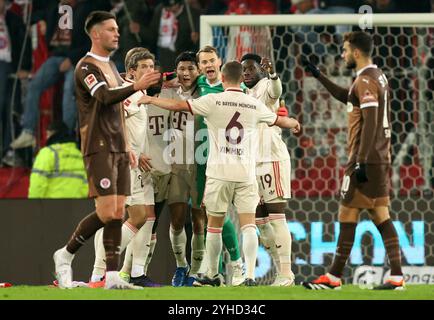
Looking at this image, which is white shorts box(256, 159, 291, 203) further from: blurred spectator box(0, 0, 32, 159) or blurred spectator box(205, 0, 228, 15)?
blurred spectator box(0, 0, 32, 159)

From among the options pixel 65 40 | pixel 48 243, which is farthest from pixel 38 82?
pixel 48 243

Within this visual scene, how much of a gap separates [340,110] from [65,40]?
320 cm

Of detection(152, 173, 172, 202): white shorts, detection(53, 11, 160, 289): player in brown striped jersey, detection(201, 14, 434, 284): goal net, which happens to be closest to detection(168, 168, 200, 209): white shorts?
detection(152, 173, 172, 202): white shorts

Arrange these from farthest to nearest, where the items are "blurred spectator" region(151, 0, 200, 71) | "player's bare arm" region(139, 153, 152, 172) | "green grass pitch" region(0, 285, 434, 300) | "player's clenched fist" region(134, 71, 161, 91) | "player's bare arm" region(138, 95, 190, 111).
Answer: "blurred spectator" region(151, 0, 200, 71) → "player's bare arm" region(139, 153, 152, 172) → "player's bare arm" region(138, 95, 190, 111) → "player's clenched fist" region(134, 71, 161, 91) → "green grass pitch" region(0, 285, 434, 300)

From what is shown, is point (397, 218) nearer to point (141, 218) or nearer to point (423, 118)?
point (423, 118)

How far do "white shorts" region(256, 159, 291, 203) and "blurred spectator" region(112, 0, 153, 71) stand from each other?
362 cm

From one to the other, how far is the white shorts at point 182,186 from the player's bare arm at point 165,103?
1.32m

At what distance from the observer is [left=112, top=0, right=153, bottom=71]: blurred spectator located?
13977mm

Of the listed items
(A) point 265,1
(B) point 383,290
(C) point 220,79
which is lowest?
(B) point 383,290

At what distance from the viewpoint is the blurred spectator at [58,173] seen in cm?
1298

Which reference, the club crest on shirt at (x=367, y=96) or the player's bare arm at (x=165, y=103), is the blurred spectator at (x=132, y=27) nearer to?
the player's bare arm at (x=165, y=103)

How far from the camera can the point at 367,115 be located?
874cm

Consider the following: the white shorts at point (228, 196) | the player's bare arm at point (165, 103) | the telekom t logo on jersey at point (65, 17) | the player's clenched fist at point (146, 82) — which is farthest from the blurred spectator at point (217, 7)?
the player's clenched fist at point (146, 82)

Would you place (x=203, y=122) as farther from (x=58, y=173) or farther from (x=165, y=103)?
(x=58, y=173)
